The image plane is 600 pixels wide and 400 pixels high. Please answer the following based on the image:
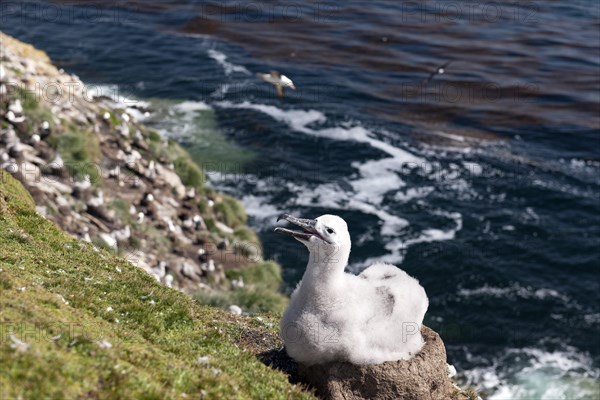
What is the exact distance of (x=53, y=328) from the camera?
11.5 meters

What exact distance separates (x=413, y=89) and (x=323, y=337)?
52700 millimetres

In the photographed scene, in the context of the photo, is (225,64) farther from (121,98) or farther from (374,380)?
(374,380)

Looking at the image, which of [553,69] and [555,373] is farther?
[553,69]

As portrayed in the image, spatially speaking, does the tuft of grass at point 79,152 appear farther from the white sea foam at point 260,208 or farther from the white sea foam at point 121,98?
the white sea foam at point 121,98

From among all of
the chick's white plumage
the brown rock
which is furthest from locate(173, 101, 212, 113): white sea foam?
the brown rock

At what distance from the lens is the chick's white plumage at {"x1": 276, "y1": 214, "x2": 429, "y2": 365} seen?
44.4ft

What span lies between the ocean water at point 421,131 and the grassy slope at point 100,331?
2005 centimetres

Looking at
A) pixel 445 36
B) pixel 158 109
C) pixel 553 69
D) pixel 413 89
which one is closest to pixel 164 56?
pixel 158 109

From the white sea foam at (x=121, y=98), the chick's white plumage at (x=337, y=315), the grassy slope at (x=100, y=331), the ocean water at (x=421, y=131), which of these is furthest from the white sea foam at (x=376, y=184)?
the chick's white plumage at (x=337, y=315)

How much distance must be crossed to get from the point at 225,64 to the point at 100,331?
56.2 metres

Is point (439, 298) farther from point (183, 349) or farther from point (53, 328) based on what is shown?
point (53, 328)

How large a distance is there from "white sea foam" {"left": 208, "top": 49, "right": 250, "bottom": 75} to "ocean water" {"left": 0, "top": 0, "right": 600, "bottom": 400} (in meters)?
0.28

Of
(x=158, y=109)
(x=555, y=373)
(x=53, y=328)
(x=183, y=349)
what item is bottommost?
(x=555, y=373)

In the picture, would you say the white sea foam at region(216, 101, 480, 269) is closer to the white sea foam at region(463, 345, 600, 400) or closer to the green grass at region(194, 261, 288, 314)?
the green grass at region(194, 261, 288, 314)
